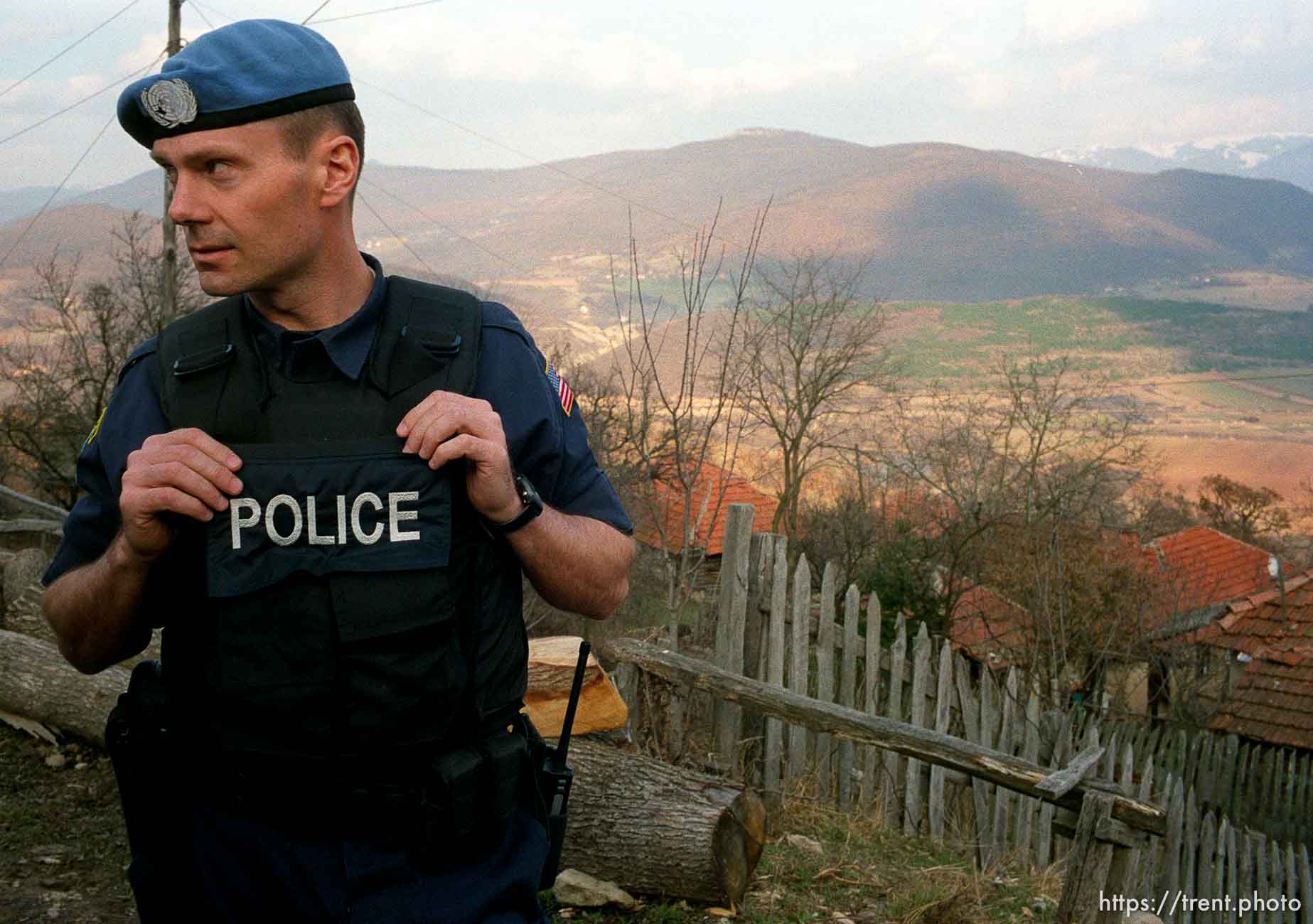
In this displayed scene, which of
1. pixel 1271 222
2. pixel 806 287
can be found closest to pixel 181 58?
pixel 806 287

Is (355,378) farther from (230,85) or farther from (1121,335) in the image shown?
(1121,335)

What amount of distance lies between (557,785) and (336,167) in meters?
1.07

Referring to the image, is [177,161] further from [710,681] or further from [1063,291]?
[1063,291]

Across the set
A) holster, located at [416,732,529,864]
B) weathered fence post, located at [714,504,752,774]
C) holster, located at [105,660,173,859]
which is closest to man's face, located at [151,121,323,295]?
holster, located at [105,660,173,859]

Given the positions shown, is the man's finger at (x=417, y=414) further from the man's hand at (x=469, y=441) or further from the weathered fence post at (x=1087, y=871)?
the weathered fence post at (x=1087, y=871)

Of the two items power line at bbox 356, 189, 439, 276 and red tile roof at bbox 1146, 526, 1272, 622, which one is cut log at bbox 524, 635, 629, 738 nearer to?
power line at bbox 356, 189, 439, 276

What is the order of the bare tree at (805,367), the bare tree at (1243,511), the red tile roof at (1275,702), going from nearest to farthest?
the red tile roof at (1275,702) → the bare tree at (805,367) → the bare tree at (1243,511)

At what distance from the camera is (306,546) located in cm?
146

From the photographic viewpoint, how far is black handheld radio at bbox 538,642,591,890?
1.86m

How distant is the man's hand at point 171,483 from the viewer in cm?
138

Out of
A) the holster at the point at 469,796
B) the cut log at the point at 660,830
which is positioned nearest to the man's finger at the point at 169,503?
the holster at the point at 469,796

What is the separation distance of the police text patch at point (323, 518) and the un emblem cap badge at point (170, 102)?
1.48ft

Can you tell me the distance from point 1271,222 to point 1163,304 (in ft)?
281

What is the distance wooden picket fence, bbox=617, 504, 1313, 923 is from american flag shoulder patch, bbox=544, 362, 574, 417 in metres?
3.04
